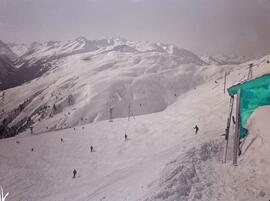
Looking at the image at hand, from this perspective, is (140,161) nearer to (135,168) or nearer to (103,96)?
(135,168)

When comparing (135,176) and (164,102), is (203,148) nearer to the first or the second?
(135,176)

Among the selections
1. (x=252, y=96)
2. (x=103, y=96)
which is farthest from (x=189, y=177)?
(x=103, y=96)

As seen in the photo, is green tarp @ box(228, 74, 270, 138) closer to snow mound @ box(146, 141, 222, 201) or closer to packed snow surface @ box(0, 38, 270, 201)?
packed snow surface @ box(0, 38, 270, 201)

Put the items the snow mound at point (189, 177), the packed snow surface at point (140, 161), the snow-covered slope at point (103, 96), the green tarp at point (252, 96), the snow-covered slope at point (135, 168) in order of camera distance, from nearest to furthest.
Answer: the snow mound at point (189, 177) → the snow-covered slope at point (135, 168) → the packed snow surface at point (140, 161) → the green tarp at point (252, 96) → the snow-covered slope at point (103, 96)

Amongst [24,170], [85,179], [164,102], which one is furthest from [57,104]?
[85,179]

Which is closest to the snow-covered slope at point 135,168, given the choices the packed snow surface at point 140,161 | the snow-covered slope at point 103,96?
the packed snow surface at point 140,161

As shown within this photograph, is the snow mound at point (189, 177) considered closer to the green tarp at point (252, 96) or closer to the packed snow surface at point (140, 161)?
the packed snow surface at point (140, 161)

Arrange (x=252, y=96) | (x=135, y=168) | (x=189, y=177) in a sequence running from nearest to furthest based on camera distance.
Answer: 1. (x=189, y=177)
2. (x=252, y=96)
3. (x=135, y=168)

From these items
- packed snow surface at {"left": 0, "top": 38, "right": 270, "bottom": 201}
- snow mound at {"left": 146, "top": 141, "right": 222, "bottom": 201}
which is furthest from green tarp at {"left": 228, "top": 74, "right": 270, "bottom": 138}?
snow mound at {"left": 146, "top": 141, "right": 222, "bottom": 201}

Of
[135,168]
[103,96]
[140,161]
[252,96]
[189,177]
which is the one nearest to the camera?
[189,177]

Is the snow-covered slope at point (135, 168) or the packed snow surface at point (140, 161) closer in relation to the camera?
the snow-covered slope at point (135, 168)
